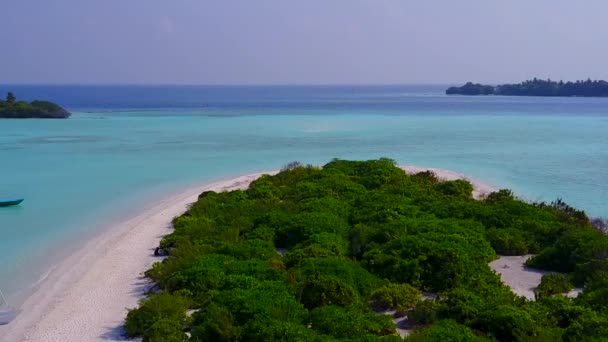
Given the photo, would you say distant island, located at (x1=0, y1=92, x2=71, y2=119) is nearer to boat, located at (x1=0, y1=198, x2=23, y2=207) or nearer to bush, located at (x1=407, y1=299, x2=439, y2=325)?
boat, located at (x1=0, y1=198, x2=23, y2=207)

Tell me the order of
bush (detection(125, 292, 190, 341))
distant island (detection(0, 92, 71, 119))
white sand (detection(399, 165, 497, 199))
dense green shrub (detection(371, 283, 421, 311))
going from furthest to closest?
distant island (detection(0, 92, 71, 119)), white sand (detection(399, 165, 497, 199)), dense green shrub (detection(371, 283, 421, 311)), bush (detection(125, 292, 190, 341))

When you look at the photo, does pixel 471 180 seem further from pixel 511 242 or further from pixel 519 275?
pixel 519 275

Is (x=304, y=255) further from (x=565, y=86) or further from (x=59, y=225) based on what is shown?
(x=565, y=86)

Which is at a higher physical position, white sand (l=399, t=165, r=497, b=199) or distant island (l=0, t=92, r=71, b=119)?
distant island (l=0, t=92, r=71, b=119)

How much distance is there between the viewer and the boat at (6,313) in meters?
14.2


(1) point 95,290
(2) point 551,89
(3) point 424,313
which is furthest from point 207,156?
(2) point 551,89

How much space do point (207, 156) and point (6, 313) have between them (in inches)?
1250

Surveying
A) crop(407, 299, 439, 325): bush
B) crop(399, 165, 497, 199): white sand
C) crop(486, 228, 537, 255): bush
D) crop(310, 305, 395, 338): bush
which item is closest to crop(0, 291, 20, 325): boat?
crop(310, 305, 395, 338): bush

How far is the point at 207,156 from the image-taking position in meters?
46.0

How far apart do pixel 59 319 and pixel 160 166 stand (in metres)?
27.0

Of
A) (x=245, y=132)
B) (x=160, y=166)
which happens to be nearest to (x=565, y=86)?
(x=245, y=132)

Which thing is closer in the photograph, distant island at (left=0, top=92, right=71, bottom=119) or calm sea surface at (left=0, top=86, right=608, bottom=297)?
calm sea surface at (left=0, top=86, right=608, bottom=297)

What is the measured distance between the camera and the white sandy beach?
13320mm

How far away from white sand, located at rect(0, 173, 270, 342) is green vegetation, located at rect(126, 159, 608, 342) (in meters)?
0.81
